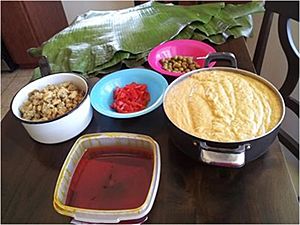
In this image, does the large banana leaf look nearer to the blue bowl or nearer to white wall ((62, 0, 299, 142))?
the blue bowl

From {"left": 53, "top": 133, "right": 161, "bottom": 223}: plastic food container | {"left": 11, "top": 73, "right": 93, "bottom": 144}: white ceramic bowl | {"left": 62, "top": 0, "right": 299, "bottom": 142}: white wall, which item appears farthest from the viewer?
{"left": 62, "top": 0, "right": 299, "bottom": 142}: white wall

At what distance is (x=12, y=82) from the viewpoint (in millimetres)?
2365

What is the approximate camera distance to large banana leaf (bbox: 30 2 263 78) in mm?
909

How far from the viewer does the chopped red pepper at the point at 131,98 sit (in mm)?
724

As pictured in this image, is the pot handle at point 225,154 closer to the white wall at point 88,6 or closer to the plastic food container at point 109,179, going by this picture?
the plastic food container at point 109,179

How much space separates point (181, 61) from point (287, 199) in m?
0.49

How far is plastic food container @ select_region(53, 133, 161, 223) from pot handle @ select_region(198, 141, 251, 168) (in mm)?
90

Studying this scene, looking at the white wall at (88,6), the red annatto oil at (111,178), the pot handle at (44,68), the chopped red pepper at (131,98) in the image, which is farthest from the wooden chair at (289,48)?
the white wall at (88,6)

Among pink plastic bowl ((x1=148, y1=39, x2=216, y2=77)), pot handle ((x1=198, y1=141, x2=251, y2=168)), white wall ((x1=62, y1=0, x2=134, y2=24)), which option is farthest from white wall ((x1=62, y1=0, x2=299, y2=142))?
pot handle ((x1=198, y1=141, x2=251, y2=168))

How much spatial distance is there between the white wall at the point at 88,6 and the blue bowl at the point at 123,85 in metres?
1.50

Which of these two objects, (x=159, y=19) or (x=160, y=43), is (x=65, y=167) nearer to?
(x=160, y=43)

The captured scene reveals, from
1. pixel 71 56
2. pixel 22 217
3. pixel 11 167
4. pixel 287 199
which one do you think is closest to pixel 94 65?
pixel 71 56

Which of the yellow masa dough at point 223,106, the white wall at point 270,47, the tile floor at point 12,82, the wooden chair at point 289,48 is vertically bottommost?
the tile floor at point 12,82

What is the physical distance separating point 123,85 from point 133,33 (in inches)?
9.1
